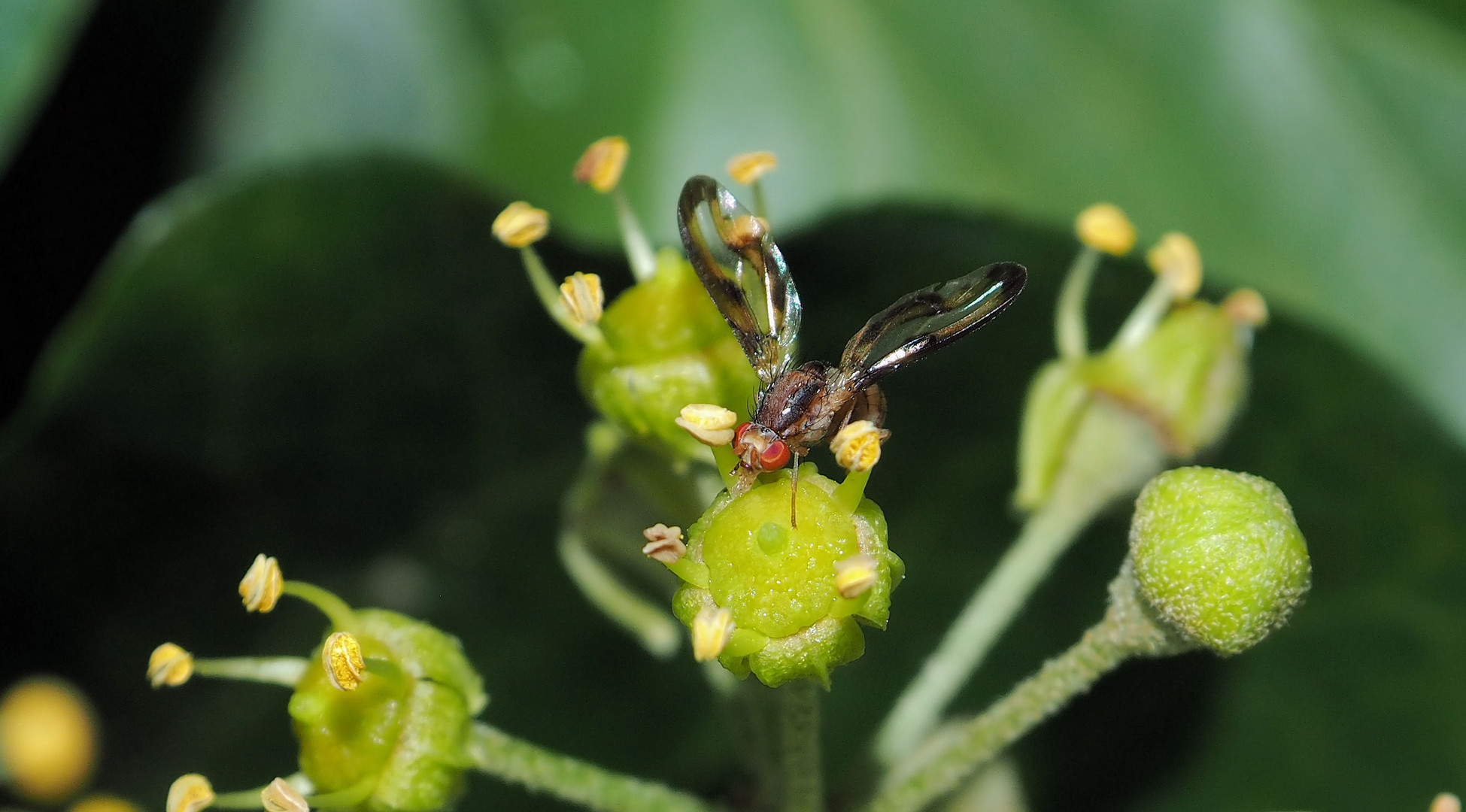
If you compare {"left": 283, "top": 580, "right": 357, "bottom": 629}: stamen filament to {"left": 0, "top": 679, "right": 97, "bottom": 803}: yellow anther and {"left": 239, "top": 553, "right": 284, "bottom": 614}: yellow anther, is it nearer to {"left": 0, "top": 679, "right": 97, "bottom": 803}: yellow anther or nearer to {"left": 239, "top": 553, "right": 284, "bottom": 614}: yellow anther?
{"left": 239, "top": 553, "right": 284, "bottom": 614}: yellow anther

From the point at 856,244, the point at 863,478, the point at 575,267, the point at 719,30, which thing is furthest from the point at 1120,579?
the point at 719,30

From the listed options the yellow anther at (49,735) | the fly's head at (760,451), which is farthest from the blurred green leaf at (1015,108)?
the fly's head at (760,451)

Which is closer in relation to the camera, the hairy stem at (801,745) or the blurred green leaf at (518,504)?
the hairy stem at (801,745)

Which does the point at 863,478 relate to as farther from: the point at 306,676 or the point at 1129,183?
the point at 1129,183

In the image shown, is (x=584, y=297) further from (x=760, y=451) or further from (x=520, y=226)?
(x=760, y=451)

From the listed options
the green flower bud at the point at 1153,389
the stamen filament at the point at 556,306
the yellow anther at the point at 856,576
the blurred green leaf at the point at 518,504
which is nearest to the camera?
the yellow anther at the point at 856,576

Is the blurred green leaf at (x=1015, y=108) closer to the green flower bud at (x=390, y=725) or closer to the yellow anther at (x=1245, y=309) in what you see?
the yellow anther at (x=1245, y=309)
